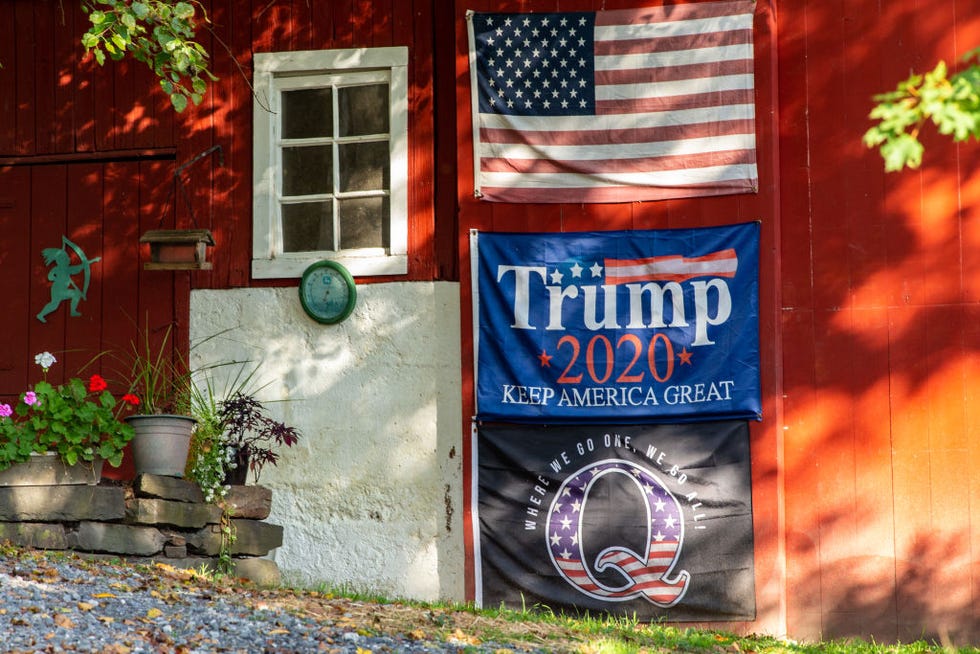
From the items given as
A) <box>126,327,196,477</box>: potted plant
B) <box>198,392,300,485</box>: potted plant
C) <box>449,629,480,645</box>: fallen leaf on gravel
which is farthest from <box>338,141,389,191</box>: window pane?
<box>449,629,480,645</box>: fallen leaf on gravel

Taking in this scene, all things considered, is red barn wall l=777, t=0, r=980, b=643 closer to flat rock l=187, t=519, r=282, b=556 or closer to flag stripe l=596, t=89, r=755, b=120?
flag stripe l=596, t=89, r=755, b=120

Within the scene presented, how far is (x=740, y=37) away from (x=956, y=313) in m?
2.17

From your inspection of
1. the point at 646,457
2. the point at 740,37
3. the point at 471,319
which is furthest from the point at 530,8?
the point at 646,457

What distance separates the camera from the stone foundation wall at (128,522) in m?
6.64

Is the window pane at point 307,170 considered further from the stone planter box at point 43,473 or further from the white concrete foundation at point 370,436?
the stone planter box at point 43,473

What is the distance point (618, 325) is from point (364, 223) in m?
1.93

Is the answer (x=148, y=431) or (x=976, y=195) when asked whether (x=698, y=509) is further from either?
(x=148, y=431)

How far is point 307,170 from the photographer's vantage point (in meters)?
8.68

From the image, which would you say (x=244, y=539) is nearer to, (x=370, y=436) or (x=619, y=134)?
(x=370, y=436)

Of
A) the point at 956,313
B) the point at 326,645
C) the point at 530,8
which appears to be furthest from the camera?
the point at 530,8

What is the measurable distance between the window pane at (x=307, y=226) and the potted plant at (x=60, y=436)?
2.10 m

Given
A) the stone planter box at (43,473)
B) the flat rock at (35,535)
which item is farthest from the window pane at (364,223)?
the flat rock at (35,535)

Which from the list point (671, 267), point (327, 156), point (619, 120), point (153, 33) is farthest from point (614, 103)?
point (153, 33)

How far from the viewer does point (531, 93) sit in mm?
8102
